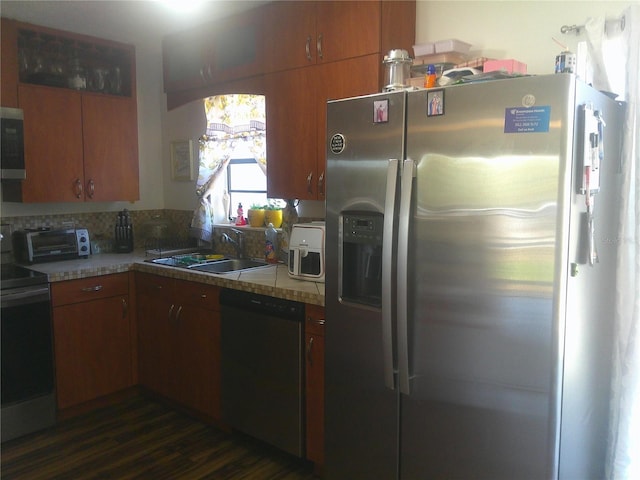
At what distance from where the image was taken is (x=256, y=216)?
11.6 feet

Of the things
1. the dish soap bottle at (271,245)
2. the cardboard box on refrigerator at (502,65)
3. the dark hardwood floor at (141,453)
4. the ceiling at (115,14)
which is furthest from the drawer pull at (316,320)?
the ceiling at (115,14)

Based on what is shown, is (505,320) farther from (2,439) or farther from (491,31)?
(2,439)

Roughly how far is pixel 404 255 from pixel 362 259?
1.02ft

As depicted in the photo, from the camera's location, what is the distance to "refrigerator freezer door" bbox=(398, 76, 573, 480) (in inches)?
62.1

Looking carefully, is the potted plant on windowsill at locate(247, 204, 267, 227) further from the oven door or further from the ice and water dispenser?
the ice and water dispenser

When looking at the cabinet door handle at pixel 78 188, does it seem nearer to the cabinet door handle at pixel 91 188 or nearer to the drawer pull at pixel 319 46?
the cabinet door handle at pixel 91 188

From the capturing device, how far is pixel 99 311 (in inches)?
129

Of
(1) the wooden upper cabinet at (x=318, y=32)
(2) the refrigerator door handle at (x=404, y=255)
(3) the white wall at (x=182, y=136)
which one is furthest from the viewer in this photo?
(3) the white wall at (x=182, y=136)

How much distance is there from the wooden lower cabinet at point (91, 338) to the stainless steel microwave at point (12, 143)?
735mm

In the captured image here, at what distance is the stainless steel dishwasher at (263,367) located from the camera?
8.37ft

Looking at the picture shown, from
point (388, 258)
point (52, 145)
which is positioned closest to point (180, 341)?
point (52, 145)

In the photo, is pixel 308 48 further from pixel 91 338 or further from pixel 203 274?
pixel 91 338

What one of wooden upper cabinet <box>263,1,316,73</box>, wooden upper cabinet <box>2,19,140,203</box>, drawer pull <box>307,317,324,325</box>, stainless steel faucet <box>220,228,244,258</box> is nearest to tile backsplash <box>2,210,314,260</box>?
stainless steel faucet <box>220,228,244,258</box>

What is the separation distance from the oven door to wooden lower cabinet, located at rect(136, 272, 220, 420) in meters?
0.57
